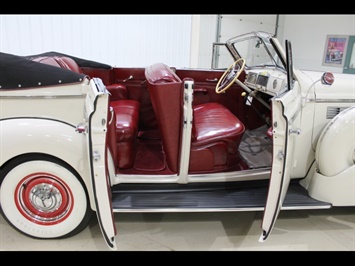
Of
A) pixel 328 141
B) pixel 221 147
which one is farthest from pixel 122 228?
pixel 328 141

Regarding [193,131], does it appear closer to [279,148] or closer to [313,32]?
[279,148]

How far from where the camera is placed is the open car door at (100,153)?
61.7 inches

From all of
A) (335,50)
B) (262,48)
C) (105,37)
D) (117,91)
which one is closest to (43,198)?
(117,91)

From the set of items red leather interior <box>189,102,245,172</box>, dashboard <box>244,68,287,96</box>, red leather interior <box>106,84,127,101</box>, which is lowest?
red leather interior <box>189,102,245,172</box>

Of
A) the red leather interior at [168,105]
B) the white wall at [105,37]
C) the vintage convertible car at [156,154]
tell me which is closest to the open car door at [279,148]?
the vintage convertible car at [156,154]

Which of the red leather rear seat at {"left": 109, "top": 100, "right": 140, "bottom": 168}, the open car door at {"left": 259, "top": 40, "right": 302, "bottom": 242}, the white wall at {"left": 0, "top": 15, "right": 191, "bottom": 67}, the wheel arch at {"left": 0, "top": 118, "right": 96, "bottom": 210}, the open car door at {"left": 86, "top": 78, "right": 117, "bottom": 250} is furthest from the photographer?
the white wall at {"left": 0, "top": 15, "right": 191, "bottom": 67}

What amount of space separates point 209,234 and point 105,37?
3.86 metres

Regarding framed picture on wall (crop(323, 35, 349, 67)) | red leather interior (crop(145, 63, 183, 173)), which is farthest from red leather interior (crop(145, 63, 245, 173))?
framed picture on wall (crop(323, 35, 349, 67))

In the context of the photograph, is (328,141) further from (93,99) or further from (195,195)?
(93,99)

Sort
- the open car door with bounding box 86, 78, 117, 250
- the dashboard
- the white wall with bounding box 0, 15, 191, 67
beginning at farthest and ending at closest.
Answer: the white wall with bounding box 0, 15, 191, 67, the dashboard, the open car door with bounding box 86, 78, 117, 250

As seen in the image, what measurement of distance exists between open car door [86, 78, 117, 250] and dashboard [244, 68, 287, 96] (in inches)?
58.3

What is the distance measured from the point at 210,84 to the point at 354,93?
142cm

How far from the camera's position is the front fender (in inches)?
80.6

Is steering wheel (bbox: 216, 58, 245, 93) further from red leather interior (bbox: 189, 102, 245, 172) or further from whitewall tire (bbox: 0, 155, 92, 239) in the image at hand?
whitewall tire (bbox: 0, 155, 92, 239)
